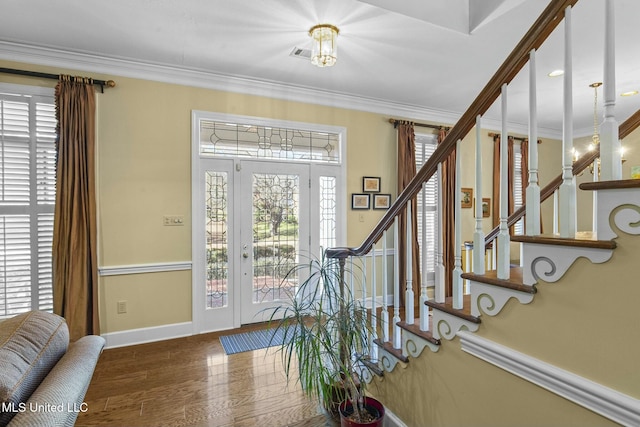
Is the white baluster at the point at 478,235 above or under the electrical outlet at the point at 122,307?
above

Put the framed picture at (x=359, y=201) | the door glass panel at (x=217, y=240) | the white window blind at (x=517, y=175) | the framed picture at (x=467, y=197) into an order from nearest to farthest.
A: 1. the door glass panel at (x=217, y=240)
2. the framed picture at (x=359, y=201)
3. the framed picture at (x=467, y=197)
4. the white window blind at (x=517, y=175)

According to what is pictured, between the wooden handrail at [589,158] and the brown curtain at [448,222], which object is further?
→ the brown curtain at [448,222]

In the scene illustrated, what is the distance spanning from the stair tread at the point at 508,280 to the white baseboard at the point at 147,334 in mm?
3032

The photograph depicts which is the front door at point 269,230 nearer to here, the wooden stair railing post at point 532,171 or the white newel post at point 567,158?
the wooden stair railing post at point 532,171

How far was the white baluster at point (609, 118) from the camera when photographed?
3.22 ft

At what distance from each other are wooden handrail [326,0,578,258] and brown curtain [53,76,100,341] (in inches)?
93.6

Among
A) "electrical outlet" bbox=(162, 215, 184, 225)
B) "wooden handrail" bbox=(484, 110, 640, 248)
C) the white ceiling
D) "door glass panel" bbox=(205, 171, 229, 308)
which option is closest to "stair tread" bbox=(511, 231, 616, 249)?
"wooden handrail" bbox=(484, 110, 640, 248)

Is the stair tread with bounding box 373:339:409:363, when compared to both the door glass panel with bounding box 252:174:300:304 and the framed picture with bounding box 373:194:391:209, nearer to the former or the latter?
the door glass panel with bounding box 252:174:300:304

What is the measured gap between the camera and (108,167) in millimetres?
3150

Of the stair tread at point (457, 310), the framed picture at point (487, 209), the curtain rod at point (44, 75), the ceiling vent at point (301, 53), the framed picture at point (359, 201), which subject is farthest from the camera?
the framed picture at point (487, 209)

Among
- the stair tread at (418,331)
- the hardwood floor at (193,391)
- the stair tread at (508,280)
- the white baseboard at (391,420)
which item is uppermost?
the stair tread at (508,280)

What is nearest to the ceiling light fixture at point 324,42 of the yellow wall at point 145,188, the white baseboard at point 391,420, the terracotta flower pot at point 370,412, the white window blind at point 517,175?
the yellow wall at point 145,188

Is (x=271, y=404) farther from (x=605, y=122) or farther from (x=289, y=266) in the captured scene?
(x=605, y=122)

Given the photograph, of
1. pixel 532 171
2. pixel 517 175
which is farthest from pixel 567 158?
pixel 517 175
